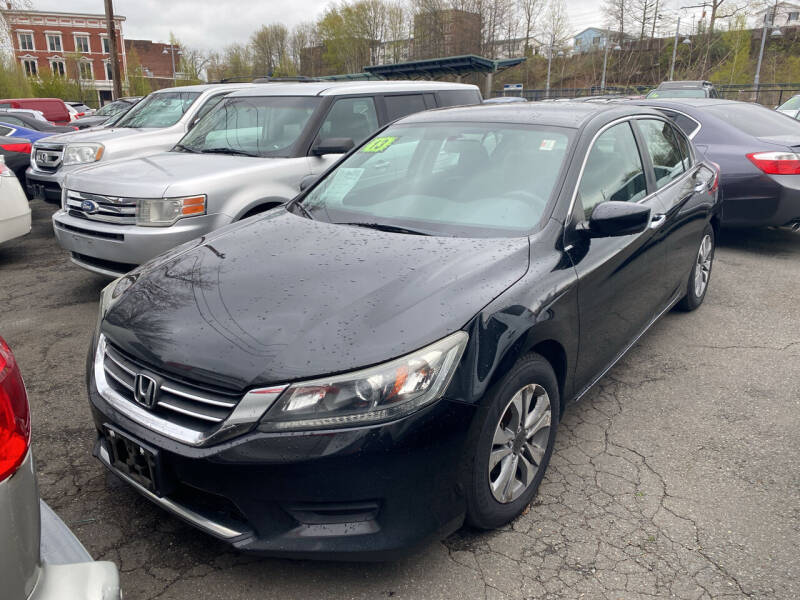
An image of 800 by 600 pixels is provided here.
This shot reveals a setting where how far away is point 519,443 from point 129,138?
721 centimetres

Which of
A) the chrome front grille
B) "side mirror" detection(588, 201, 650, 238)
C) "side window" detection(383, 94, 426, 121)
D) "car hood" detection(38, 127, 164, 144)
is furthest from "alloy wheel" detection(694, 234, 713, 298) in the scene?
"car hood" detection(38, 127, 164, 144)

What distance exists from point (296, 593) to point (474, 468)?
779 mm

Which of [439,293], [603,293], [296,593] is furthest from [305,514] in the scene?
[603,293]

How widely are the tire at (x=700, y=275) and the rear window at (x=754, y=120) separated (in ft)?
8.43

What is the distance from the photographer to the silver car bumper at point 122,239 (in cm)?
486

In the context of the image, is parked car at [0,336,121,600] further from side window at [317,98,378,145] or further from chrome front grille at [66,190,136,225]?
side window at [317,98,378,145]

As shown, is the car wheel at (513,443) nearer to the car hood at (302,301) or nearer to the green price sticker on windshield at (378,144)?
the car hood at (302,301)

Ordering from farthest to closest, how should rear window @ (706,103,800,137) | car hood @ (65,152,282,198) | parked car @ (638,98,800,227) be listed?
rear window @ (706,103,800,137)
parked car @ (638,98,800,227)
car hood @ (65,152,282,198)

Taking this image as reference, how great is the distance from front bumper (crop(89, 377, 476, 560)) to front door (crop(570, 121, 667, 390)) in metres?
1.14

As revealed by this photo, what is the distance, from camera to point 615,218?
2988 mm

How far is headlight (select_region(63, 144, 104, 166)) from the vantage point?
788cm

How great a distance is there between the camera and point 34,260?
7098 millimetres

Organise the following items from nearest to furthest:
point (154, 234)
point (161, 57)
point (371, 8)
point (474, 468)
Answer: point (474, 468) → point (154, 234) → point (371, 8) → point (161, 57)

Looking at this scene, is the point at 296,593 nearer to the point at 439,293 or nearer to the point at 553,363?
the point at 439,293
